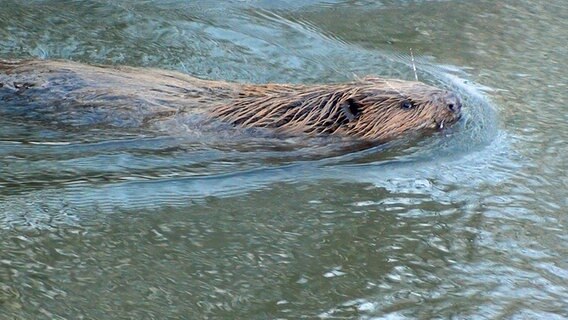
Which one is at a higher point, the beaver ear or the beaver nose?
the beaver nose

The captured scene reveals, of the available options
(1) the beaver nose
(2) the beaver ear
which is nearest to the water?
(1) the beaver nose

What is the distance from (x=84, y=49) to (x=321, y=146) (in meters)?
1.92

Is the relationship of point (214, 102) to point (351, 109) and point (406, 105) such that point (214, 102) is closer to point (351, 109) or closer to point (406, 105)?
point (351, 109)

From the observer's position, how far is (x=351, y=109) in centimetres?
530

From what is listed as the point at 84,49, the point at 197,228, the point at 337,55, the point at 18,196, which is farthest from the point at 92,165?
the point at 337,55

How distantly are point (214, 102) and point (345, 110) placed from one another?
2.24 feet

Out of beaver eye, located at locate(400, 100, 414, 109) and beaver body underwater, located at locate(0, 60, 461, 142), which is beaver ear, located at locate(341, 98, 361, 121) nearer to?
beaver body underwater, located at locate(0, 60, 461, 142)

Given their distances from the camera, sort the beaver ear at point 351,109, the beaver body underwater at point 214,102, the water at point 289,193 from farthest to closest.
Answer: the beaver ear at point 351,109, the beaver body underwater at point 214,102, the water at point 289,193

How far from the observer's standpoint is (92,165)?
470 centimetres

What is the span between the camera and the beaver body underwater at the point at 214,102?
5.13 metres

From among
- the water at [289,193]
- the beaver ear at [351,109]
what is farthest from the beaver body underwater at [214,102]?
the water at [289,193]

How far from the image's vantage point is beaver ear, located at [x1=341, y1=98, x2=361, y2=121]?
5.28 metres

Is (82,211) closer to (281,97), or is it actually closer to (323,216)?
(323,216)

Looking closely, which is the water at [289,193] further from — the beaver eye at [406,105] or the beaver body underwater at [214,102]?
the beaver eye at [406,105]
